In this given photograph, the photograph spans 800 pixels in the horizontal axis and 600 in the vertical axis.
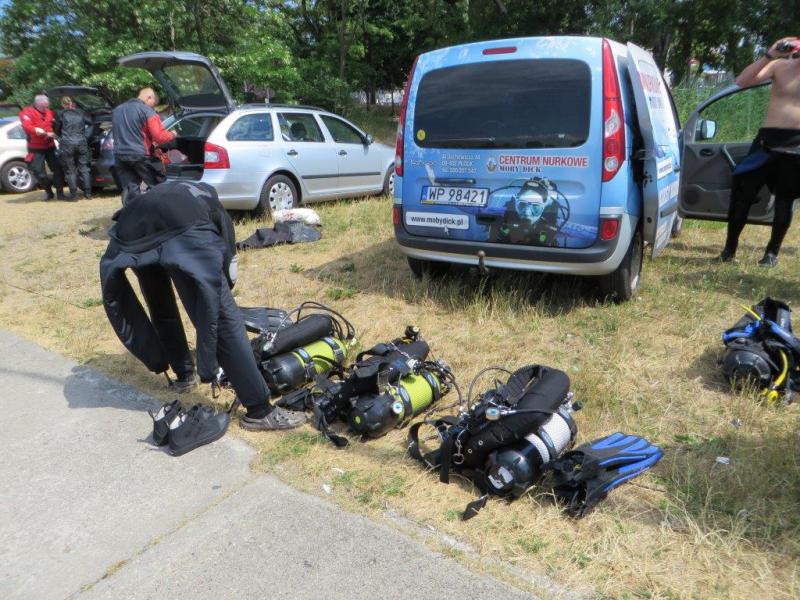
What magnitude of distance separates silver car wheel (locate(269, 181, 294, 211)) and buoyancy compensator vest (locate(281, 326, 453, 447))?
5.12m

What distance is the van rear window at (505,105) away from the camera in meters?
4.05

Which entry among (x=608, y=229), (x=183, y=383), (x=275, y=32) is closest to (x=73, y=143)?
(x=183, y=383)

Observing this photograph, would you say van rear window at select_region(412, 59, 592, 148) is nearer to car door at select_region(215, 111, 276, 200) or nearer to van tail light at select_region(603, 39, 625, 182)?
van tail light at select_region(603, 39, 625, 182)

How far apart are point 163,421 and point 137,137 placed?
4884 millimetres

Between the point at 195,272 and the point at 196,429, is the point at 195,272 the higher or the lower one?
the higher one

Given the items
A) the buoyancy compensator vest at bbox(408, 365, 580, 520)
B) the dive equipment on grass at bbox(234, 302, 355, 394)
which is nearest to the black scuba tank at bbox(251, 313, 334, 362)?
the dive equipment on grass at bbox(234, 302, 355, 394)

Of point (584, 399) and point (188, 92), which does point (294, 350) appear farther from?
point (188, 92)

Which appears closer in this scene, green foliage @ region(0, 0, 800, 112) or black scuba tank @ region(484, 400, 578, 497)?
black scuba tank @ region(484, 400, 578, 497)

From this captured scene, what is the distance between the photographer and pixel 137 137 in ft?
22.7

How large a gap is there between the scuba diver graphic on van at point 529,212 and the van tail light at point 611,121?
15.0 inches

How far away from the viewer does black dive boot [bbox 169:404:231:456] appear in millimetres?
3141

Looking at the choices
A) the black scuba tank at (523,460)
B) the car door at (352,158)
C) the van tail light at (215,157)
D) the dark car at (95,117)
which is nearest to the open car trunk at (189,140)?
the van tail light at (215,157)

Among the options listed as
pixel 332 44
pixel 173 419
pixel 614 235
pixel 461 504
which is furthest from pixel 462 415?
pixel 332 44

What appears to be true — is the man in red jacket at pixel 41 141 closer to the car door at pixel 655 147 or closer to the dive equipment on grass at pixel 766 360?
the car door at pixel 655 147
